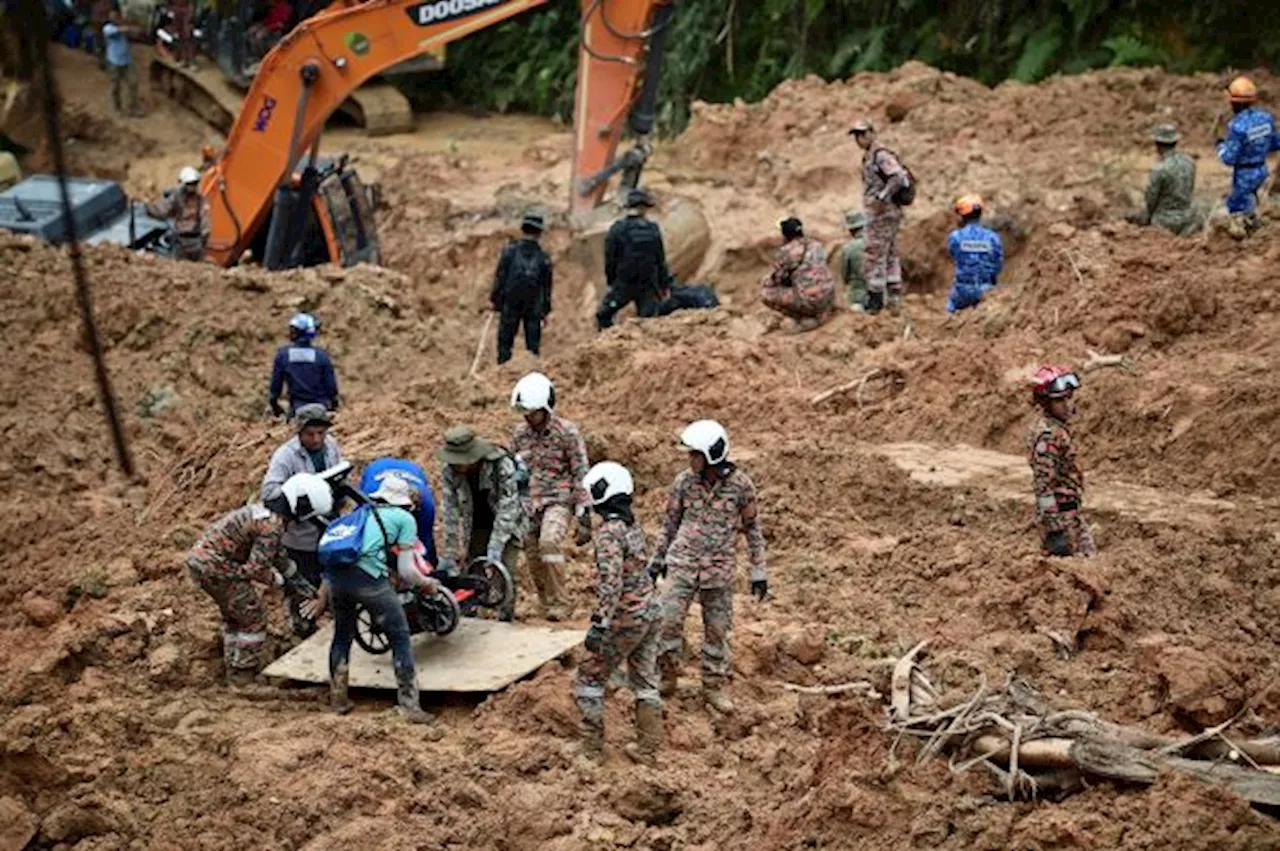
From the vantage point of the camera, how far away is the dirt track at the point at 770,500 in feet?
35.7

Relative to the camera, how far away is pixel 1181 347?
54.8 ft

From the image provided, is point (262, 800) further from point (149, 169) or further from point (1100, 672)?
point (149, 169)

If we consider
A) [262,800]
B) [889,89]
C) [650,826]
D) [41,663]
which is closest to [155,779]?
[262,800]

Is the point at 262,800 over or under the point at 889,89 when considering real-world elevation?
under

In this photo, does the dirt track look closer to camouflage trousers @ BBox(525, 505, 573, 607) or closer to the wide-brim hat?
camouflage trousers @ BBox(525, 505, 573, 607)

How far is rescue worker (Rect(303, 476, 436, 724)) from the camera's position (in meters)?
11.6

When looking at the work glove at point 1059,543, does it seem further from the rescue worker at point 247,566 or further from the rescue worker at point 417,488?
the rescue worker at point 247,566

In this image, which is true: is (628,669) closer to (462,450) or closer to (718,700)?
(718,700)

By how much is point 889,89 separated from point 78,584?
48.3 ft

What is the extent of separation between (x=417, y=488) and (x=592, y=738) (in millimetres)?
2044

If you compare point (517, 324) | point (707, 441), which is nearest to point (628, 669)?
point (707, 441)

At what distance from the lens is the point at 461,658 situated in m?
12.4

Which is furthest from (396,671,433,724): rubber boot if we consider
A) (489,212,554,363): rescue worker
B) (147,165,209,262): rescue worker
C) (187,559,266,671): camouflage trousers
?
(147,165,209,262): rescue worker

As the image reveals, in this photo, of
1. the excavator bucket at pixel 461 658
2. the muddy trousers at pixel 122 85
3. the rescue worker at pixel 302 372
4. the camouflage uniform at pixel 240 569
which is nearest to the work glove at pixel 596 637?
the excavator bucket at pixel 461 658
